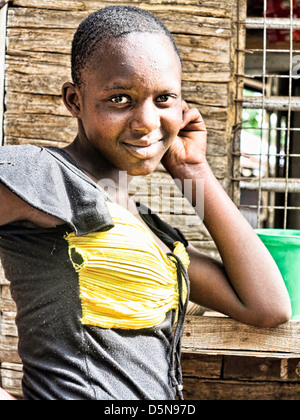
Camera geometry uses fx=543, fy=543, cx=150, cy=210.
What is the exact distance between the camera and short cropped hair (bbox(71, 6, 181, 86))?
4.50ft

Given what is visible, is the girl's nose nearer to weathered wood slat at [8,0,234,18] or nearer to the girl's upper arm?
the girl's upper arm

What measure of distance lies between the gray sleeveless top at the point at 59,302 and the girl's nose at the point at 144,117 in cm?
19

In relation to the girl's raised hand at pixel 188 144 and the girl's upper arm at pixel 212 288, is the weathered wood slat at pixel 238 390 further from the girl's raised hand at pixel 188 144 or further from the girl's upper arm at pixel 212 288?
the girl's raised hand at pixel 188 144

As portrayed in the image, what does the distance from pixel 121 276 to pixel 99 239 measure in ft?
0.36

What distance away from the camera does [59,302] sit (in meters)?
1.29

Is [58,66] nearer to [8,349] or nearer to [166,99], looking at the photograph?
[166,99]

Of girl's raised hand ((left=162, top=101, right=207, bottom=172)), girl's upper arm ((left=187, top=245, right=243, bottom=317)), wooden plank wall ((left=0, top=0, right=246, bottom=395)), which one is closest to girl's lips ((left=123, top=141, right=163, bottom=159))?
girl's raised hand ((left=162, top=101, right=207, bottom=172))

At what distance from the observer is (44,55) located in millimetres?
2410

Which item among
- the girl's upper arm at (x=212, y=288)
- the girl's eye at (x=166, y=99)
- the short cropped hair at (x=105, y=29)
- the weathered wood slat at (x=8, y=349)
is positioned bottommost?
the weathered wood slat at (x=8, y=349)

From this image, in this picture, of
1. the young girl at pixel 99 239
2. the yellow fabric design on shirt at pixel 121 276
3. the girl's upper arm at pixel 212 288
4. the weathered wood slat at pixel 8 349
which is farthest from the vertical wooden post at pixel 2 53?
the yellow fabric design on shirt at pixel 121 276

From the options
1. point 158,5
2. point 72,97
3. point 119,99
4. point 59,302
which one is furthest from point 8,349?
point 158,5

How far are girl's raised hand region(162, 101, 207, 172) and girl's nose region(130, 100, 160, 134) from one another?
1.37ft

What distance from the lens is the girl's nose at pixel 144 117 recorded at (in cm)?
138

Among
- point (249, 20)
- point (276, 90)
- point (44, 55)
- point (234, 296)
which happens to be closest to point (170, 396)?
point (234, 296)
